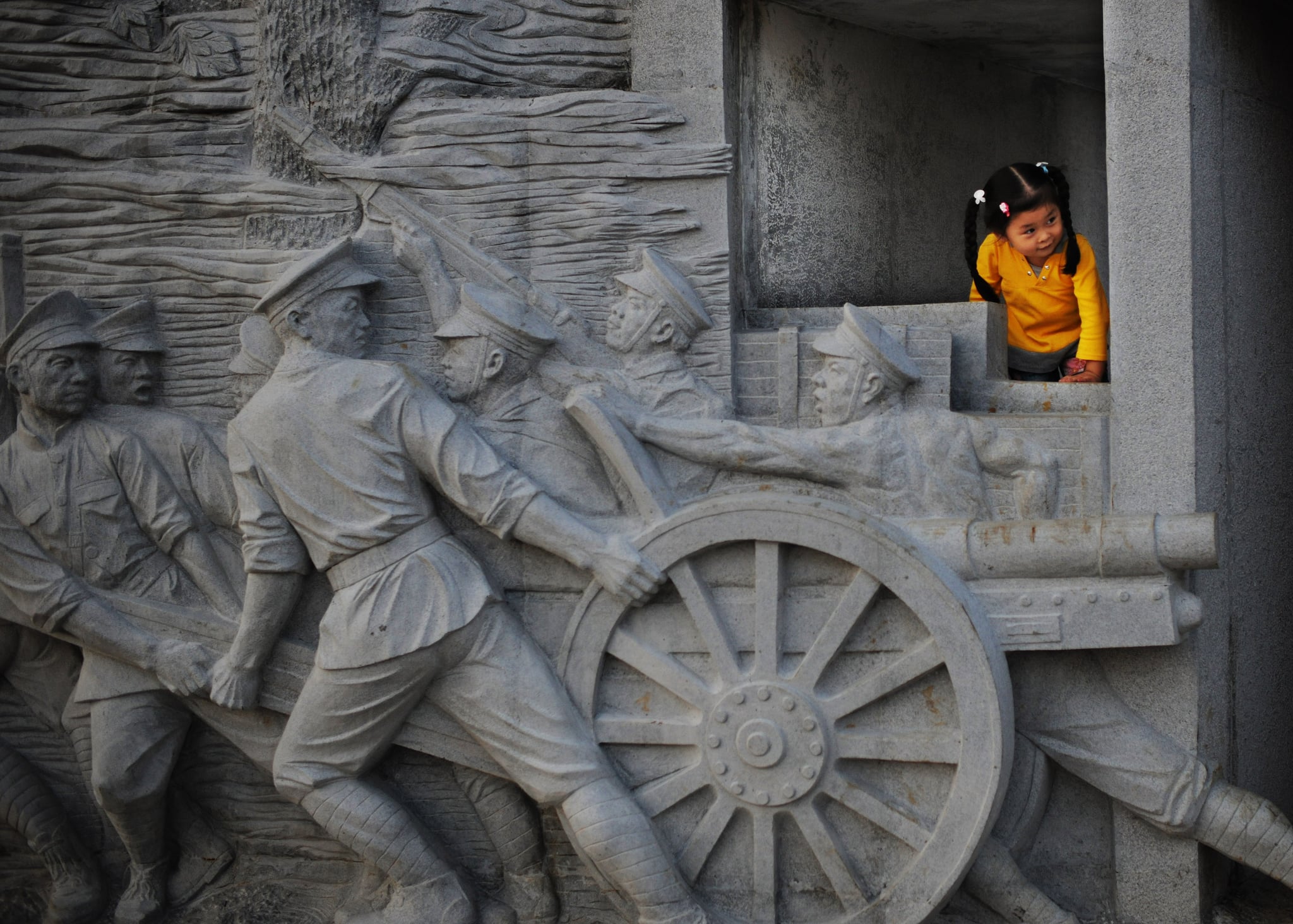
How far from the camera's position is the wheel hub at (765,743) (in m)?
4.17

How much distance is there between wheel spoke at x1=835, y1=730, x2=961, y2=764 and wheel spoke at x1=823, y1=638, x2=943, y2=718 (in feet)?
0.26

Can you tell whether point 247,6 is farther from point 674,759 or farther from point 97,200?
point 674,759

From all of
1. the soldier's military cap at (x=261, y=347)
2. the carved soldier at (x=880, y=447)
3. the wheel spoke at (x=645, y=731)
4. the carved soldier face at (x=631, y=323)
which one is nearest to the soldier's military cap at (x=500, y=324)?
the carved soldier face at (x=631, y=323)

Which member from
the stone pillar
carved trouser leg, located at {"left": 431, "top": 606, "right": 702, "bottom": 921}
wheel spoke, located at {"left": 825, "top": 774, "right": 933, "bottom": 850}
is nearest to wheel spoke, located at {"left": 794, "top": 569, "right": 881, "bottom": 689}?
wheel spoke, located at {"left": 825, "top": 774, "right": 933, "bottom": 850}

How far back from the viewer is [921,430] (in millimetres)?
4332

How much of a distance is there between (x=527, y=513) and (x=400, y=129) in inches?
50.7

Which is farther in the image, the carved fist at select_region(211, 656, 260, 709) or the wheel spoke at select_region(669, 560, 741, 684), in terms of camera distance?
the carved fist at select_region(211, 656, 260, 709)

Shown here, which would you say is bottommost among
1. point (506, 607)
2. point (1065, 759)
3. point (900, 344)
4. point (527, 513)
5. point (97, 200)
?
point (1065, 759)

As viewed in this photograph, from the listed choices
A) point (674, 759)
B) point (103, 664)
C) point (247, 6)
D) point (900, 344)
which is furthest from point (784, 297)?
point (103, 664)

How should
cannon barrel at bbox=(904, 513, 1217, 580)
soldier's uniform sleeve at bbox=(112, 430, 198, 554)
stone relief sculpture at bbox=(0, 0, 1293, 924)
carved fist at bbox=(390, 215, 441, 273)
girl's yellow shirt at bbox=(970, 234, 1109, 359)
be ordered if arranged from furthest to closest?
girl's yellow shirt at bbox=(970, 234, 1109, 359) < soldier's uniform sleeve at bbox=(112, 430, 198, 554) < carved fist at bbox=(390, 215, 441, 273) < stone relief sculpture at bbox=(0, 0, 1293, 924) < cannon barrel at bbox=(904, 513, 1217, 580)

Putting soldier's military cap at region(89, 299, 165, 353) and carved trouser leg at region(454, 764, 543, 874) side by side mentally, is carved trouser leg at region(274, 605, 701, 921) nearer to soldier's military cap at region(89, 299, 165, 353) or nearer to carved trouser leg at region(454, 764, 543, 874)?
carved trouser leg at region(454, 764, 543, 874)

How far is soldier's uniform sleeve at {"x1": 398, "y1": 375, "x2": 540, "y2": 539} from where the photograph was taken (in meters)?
4.30

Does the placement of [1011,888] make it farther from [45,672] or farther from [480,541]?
[45,672]

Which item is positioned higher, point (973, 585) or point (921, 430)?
point (921, 430)
